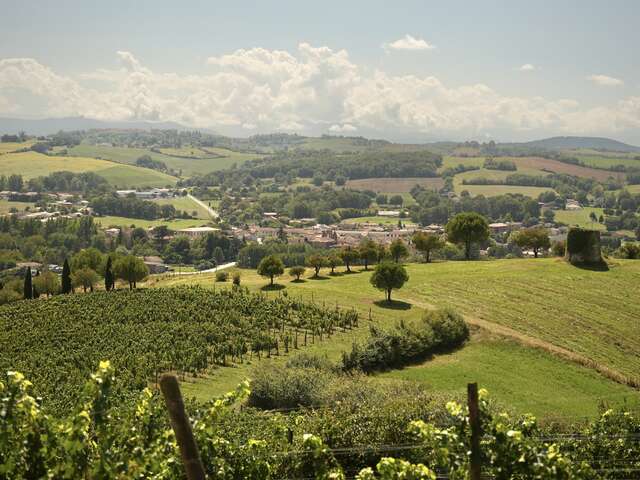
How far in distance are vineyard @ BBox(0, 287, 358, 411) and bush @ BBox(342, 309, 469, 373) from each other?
5.37 meters

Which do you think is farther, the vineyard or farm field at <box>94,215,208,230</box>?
farm field at <box>94,215,208,230</box>

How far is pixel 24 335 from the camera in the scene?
151 ft

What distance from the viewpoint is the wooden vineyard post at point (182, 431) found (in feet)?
26.8

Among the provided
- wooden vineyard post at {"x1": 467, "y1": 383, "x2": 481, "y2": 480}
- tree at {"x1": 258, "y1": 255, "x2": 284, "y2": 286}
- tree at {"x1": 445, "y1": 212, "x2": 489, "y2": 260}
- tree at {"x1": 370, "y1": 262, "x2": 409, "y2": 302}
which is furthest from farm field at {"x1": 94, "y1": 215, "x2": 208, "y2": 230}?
wooden vineyard post at {"x1": 467, "y1": 383, "x2": 481, "y2": 480}

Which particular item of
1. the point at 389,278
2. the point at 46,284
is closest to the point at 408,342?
the point at 389,278

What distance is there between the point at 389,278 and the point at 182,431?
4835 cm

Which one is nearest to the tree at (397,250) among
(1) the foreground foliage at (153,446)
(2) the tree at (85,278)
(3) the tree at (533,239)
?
(3) the tree at (533,239)

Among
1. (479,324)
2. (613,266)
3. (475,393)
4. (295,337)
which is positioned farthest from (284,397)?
(613,266)

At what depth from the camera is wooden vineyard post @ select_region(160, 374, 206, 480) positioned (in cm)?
817

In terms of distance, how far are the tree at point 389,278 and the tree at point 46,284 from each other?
37588mm

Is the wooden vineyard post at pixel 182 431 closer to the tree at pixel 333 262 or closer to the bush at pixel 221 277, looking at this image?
the bush at pixel 221 277

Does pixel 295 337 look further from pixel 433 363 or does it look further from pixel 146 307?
pixel 146 307

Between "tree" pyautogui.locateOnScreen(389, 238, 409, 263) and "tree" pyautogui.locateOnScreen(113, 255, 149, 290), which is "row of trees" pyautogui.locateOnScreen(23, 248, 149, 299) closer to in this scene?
"tree" pyautogui.locateOnScreen(113, 255, 149, 290)

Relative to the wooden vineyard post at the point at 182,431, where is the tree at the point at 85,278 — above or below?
below
